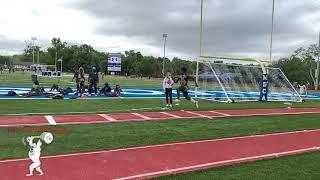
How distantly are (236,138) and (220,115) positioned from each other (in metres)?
5.78

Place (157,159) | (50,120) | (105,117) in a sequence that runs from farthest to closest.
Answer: (105,117) → (50,120) → (157,159)

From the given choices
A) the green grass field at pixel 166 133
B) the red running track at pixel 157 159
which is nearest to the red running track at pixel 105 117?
the green grass field at pixel 166 133

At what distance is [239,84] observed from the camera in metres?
27.8

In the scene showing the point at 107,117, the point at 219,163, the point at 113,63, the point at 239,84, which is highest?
the point at 113,63

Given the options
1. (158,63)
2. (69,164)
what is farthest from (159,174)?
(158,63)

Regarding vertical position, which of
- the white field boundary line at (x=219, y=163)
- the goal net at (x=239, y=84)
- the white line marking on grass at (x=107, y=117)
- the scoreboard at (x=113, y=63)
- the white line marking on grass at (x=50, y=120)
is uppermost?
the scoreboard at (x=113, y=63)

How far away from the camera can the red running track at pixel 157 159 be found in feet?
25.0

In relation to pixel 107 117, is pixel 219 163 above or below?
below

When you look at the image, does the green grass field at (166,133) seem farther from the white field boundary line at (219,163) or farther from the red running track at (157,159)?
the red running track at (157,159)

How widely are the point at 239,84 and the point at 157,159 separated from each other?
19573 mm

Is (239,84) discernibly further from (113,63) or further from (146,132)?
(146,132)

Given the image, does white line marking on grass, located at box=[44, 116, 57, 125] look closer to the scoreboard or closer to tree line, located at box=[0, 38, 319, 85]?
the scoreboard

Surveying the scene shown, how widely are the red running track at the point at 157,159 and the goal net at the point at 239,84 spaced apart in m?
14.1

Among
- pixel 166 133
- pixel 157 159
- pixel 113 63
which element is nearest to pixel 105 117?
pixel 166 133
